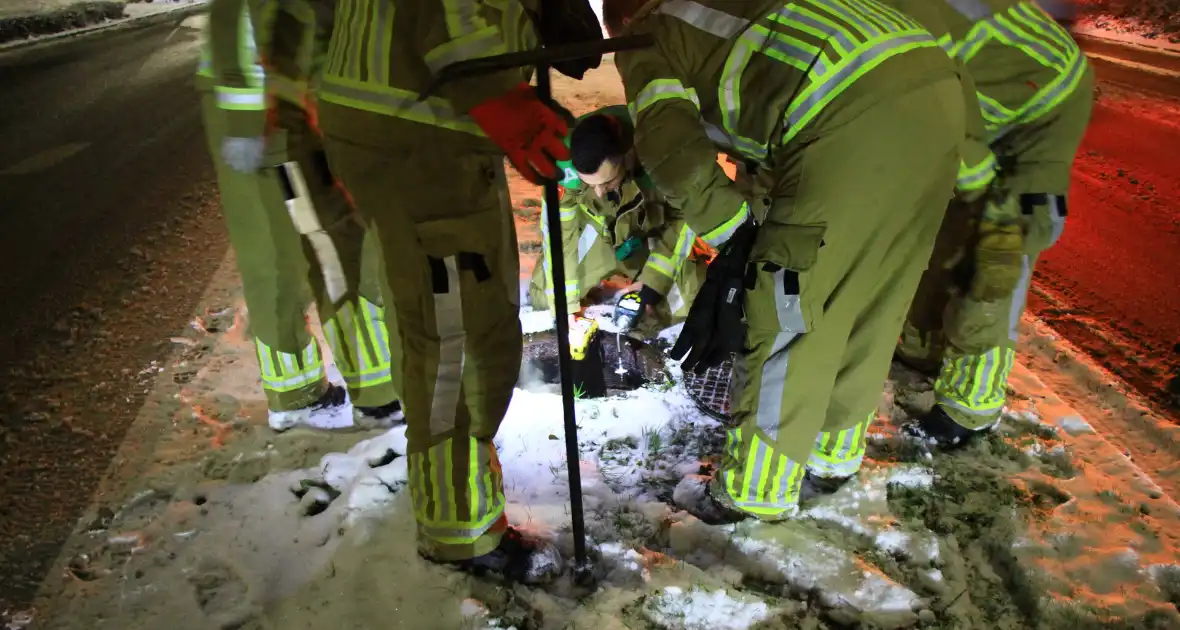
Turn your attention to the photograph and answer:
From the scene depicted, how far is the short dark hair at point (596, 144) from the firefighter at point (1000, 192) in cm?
125

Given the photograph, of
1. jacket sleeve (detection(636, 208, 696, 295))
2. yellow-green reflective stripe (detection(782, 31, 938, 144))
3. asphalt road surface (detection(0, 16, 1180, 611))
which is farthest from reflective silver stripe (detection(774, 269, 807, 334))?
asphalt road surface (detection(0, 16, 1180, 611))

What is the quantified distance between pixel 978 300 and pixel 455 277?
1986mm

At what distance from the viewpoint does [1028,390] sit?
131 inches

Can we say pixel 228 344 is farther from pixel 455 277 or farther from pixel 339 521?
pixel 455 277

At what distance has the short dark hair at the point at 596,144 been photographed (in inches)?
117

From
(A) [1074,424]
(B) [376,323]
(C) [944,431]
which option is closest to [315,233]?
(B) [376,323]

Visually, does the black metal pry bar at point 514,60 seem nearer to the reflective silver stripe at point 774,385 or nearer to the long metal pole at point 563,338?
the long metal pole at point 563,338

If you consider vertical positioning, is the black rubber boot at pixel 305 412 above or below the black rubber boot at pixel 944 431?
above

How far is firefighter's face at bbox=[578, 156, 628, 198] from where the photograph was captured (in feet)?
9.91

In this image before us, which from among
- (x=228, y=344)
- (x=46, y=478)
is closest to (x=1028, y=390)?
(x=228, y=344)

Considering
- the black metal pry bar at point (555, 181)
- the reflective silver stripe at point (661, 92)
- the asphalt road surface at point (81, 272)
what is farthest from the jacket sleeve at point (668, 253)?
the asphalt road surface at point (81, 272)

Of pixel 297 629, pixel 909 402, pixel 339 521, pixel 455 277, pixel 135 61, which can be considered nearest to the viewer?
pixel 455 277

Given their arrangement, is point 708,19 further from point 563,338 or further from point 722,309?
point 563,338

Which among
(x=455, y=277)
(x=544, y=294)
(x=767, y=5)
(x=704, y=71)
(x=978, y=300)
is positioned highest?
(x=767, y=5)
